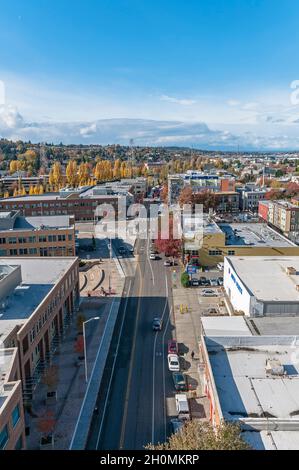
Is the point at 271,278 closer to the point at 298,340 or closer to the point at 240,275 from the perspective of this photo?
the point at 240,275

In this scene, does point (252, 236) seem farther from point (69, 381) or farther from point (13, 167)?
point (13, 167)

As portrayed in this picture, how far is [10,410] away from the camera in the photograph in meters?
13.7

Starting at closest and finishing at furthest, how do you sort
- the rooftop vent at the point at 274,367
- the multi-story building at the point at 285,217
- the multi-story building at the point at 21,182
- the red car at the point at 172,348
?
the rooftop vent at the point at 274,367, the red car at the point at 172,348, the multi-story building at the point at 285,217, the multi-story building at the point at 21,182

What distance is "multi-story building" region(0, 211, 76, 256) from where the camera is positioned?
4175 centimetres

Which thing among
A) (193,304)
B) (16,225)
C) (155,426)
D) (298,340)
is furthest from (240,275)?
(16,225)

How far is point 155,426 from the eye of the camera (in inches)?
742

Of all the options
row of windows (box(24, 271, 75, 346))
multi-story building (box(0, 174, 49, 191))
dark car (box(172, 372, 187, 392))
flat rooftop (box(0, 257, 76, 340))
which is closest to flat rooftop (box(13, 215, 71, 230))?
flat rooftop (box(0, 257, 76, 340))

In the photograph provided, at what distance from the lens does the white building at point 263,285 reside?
84.3 ft

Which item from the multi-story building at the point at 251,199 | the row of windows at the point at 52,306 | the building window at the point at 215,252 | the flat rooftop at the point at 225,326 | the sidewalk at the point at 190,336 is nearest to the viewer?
the sidewalk at the point at 190,336

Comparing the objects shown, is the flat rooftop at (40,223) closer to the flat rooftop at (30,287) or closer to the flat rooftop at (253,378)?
the flat rooftop at (30,287)

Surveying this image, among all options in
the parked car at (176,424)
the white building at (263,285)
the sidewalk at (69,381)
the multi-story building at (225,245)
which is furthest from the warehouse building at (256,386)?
the multi-story building at (225,245)

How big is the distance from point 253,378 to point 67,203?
56855mm

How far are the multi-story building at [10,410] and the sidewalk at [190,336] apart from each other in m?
8.98

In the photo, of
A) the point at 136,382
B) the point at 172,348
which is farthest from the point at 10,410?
the point at 172,348
